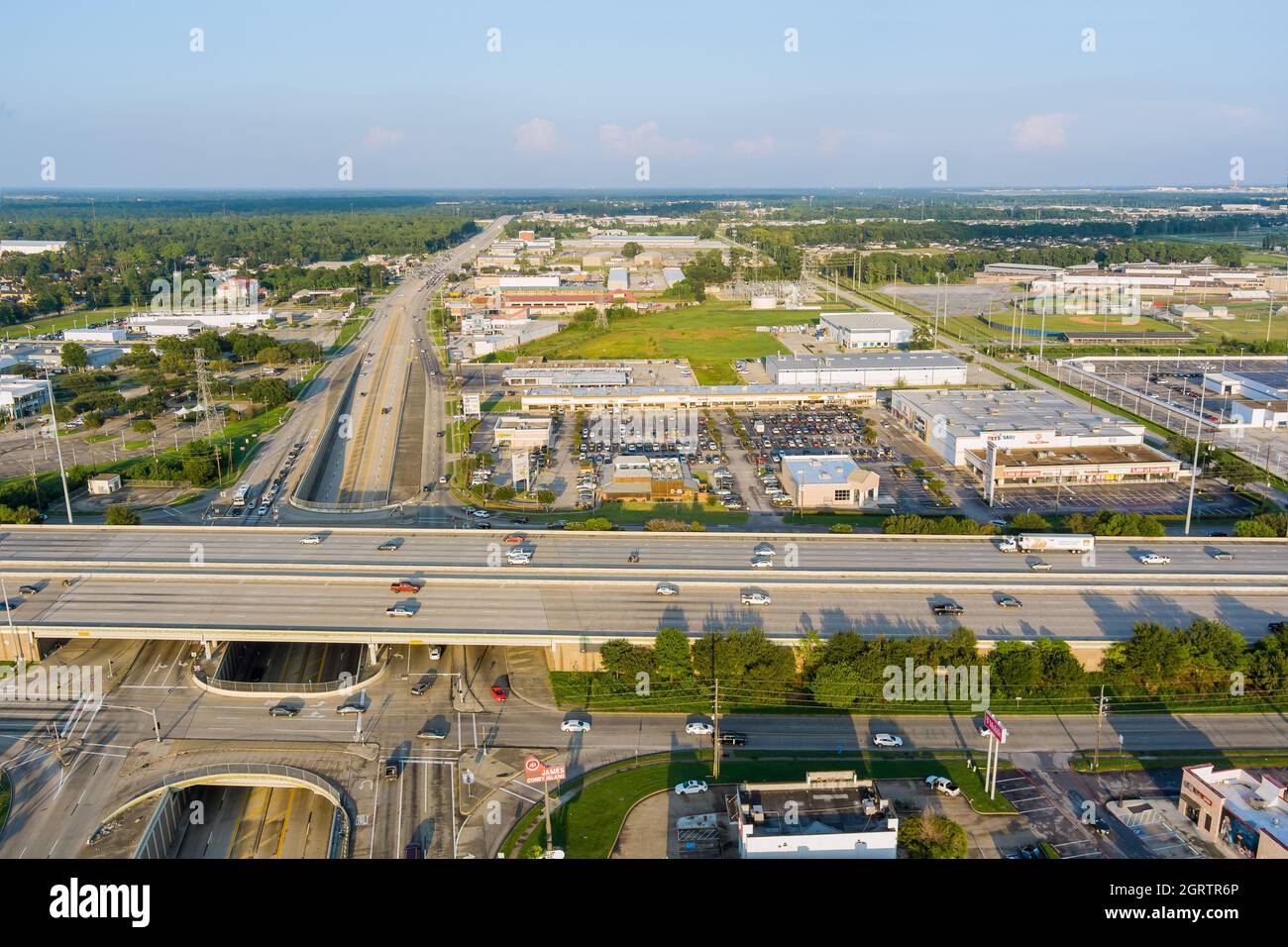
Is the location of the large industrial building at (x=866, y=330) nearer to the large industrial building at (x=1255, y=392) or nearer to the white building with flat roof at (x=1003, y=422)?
the white building with flat roof at (x=1003, y=422)

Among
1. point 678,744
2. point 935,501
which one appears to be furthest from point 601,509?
point 678,744

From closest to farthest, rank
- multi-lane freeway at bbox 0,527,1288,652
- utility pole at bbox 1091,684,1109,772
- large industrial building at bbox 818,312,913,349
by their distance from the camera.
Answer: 1. utility pole at bbox 1091,684,1109,772
2. multi-lane freeway at bbox 0,527,1288,652
3. large industrial building at bbox 818,312,913,349

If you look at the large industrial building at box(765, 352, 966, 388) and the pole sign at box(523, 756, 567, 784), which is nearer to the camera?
the pole sign at box(523, 756, 567, 784)

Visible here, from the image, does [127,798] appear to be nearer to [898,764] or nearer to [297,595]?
[297,595]

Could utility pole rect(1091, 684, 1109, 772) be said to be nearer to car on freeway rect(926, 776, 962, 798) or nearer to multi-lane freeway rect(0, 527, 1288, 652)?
multi-lane freeway rect(0, 527, 1288, 652)

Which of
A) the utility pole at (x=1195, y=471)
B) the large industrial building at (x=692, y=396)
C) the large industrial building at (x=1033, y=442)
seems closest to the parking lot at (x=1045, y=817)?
the utility pole at (x=1195, y=471)

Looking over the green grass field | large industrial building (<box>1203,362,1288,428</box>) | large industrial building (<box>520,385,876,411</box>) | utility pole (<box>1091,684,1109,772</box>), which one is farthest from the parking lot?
the green grass field

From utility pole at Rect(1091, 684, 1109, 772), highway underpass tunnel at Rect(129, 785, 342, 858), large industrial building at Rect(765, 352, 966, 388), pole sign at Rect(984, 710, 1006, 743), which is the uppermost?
large industrial building at Rect(765, 352, 966, 388)

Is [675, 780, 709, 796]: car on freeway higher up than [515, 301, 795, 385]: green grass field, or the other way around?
[515, 301, 795, 385]: green grass field
